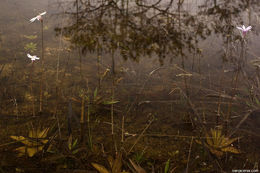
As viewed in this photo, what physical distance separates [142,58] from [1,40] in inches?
76.2

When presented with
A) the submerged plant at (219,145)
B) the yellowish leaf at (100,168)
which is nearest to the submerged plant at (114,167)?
the yellowish leaf at (100,168)

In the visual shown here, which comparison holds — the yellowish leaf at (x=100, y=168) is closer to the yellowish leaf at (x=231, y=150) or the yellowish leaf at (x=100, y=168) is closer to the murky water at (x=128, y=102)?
the murky water at (x=128, y=102)

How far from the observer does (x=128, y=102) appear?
1.74 meters

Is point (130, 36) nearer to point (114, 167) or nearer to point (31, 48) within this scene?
point (31, 48)

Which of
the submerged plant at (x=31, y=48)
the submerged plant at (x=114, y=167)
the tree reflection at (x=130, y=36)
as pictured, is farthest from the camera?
the submerged plant at (x=31, y=48)

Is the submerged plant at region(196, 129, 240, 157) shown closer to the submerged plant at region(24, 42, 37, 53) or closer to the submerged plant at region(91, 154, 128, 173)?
the submerged plant at region(91, 154, 128, 173)

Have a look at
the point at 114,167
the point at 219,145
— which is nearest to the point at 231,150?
the point at 219,145

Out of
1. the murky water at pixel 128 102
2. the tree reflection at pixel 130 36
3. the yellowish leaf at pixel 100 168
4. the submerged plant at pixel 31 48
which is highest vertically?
the tree reflection at pixel 130 36

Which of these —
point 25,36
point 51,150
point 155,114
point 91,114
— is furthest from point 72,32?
point 51,150

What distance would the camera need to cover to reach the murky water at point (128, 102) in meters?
1.10

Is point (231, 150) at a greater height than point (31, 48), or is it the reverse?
point (31, 48)

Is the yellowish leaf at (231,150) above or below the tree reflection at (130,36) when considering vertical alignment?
below

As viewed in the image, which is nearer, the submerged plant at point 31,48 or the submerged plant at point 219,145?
the submerged plant at point 219,145

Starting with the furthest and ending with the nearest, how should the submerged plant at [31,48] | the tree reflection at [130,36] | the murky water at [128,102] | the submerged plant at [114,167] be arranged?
1. the submerged plant at [31,48]
2. the tree reflection at [130,36]
3. the murky water at [128,102]
4. the submerged plant at [114,167]
